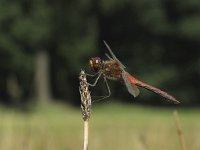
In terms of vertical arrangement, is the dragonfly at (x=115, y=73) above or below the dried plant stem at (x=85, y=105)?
above

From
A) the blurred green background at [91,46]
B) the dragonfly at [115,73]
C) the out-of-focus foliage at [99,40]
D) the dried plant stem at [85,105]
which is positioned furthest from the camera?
the out-of-focus foliage at [99,40]

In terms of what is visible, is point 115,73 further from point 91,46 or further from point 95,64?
point 91,46

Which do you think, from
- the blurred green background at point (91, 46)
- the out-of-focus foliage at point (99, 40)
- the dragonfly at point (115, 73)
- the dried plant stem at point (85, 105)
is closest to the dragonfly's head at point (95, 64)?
the dragonfly at point (115, 73)

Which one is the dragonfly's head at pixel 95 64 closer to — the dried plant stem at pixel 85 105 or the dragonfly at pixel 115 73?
the dragonfly at pixel 115 73

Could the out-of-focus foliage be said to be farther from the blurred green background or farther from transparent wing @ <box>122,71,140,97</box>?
transparent wing @ <box>122,71,140,97</box>

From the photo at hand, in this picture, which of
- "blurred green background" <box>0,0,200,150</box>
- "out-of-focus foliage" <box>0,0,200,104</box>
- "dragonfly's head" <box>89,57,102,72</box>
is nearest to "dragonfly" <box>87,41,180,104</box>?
"dragonfly's head" <box>89,57,102,72</box>

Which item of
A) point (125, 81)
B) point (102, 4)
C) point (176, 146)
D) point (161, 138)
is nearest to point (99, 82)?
point (125, 81)
